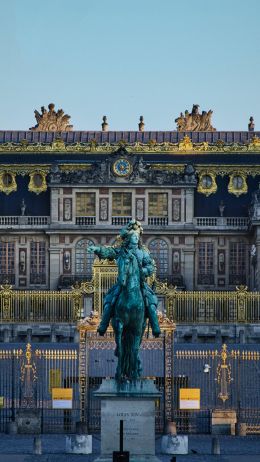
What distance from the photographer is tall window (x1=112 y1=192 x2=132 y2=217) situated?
92.0 meters

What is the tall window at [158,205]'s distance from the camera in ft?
301

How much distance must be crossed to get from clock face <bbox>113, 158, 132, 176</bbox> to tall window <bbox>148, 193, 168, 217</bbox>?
182 centimetres

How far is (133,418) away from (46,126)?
68751 mm

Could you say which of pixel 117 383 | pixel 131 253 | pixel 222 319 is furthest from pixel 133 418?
pixel 222 319

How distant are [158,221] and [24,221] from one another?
7253 millimetres

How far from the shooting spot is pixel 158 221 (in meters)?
91.4

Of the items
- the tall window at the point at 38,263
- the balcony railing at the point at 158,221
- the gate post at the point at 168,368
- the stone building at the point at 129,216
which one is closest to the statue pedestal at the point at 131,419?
the gate post at the point at 168,368

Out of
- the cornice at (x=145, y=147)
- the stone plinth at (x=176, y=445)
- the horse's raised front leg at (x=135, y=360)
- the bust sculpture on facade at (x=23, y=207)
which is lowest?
the stone plinth at (x=176, y=445)

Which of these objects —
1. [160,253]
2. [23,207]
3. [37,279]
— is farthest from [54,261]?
[160,253]

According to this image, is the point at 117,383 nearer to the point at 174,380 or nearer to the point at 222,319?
the point at 174,380

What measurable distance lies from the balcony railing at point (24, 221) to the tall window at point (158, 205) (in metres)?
5.65

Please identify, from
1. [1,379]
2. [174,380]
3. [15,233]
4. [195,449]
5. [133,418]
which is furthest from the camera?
[15,233]

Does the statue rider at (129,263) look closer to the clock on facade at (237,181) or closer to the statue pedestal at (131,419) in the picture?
the statue pedestal at (131,419)

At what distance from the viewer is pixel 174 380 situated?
163 ft
